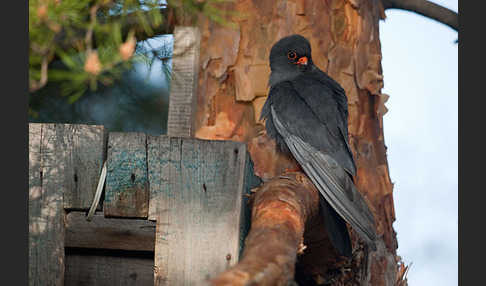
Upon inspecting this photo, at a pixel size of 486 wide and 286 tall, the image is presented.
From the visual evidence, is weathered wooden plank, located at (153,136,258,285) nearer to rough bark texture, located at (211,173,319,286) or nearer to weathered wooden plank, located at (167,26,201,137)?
rough bark texture, located at (211,173,319,286)

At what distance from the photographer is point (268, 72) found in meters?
3.21

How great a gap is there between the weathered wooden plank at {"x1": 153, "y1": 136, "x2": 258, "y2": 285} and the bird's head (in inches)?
47.2

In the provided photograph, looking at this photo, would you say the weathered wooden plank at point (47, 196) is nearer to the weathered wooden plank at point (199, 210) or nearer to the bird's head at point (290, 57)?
the weathered wooden plank at point (199, 210)

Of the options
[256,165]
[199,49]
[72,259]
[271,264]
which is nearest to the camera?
[271,264]

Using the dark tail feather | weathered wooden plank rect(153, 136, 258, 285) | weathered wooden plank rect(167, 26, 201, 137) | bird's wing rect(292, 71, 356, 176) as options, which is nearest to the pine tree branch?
bird's wing rect(292, 71, 356, 176)

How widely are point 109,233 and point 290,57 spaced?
154 cm

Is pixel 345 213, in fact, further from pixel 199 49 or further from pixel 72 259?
pixel 199 49

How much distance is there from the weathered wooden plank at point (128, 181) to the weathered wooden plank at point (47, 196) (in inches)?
7.7

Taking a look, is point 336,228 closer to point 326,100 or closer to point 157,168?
point 326,100

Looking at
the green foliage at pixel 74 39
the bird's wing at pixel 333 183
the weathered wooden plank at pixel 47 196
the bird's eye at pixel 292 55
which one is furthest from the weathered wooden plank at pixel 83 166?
the bird's eye at pixel 292 55

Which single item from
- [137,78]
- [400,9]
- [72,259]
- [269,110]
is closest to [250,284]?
[72,259]

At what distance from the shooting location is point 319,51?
10.6ft

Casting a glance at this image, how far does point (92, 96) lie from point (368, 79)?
240 cm

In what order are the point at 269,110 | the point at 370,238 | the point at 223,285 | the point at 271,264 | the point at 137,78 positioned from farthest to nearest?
the point at 137,78, the point at 269,110, the point at 370,238, the point at 271,264, the point at 223,285
